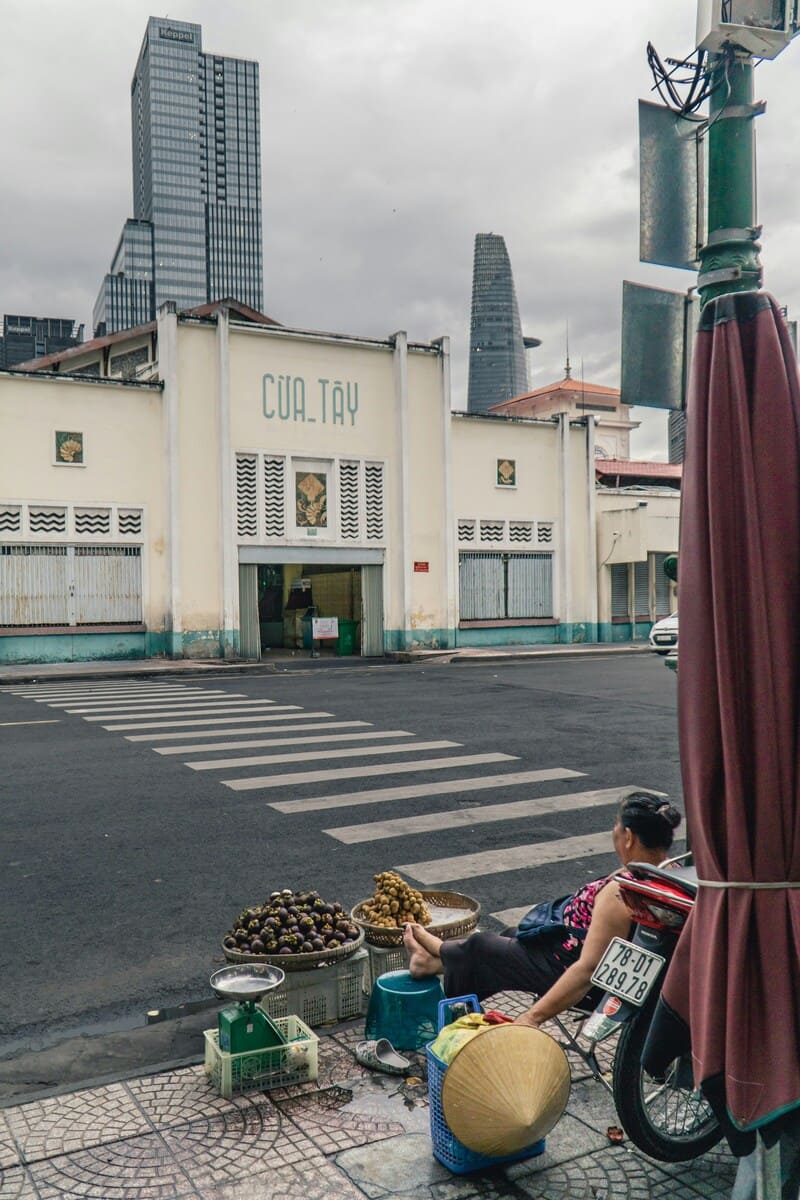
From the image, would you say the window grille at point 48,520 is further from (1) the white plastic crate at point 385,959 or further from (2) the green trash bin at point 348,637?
(1) the white plastic crate at point 385,959

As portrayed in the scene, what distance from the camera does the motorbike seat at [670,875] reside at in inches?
120

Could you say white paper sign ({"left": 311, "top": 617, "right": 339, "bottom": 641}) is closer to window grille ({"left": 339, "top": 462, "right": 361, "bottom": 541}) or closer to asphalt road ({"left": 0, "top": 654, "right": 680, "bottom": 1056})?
window grille ({"left": 339, "top": 462, "right": 361, "bottom": 541})

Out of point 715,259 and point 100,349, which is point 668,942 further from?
point 100,349

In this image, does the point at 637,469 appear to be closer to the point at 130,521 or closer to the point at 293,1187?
the point at 130,521

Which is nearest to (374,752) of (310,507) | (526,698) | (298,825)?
(298,825)

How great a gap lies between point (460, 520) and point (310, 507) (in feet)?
16.2

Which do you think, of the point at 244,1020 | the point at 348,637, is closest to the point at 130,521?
the point at 348,637

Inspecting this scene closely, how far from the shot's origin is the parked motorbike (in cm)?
302

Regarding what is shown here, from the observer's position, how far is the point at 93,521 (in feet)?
75.8

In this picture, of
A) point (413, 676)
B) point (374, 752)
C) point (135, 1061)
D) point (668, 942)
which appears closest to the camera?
point (668, 942)

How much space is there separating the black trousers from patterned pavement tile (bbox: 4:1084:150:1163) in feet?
4.17

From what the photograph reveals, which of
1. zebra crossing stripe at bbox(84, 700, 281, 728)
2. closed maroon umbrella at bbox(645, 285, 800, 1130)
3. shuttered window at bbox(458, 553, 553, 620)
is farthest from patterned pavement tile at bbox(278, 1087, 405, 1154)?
shuttered window at bbox(458, 553, 553, 620)

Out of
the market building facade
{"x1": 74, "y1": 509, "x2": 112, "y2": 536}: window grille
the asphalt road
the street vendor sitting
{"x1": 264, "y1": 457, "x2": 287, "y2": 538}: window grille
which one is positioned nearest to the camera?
the street vendor sitting

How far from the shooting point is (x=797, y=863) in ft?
8.18
